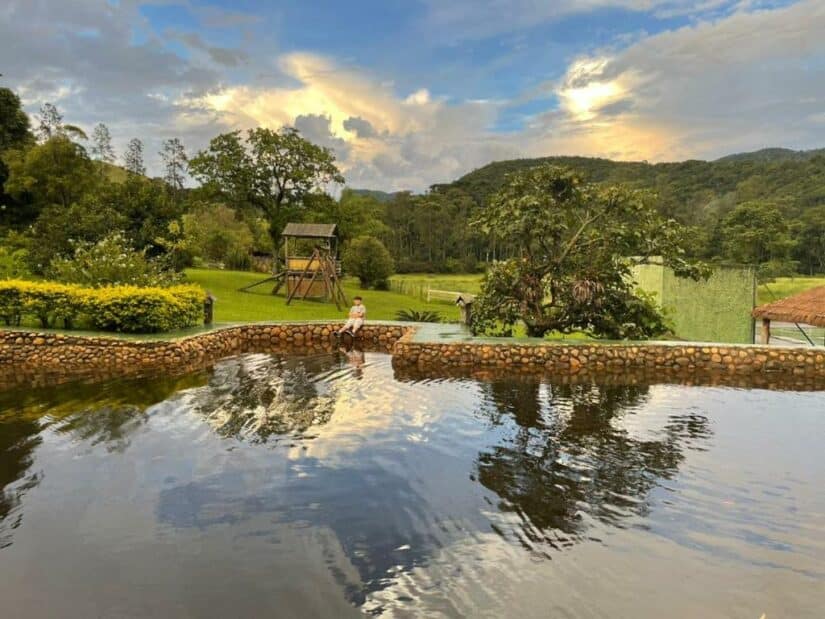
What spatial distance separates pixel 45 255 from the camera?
20969mm

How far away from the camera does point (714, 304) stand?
18250 millimetres

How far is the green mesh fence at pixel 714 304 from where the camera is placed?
59.4 ft

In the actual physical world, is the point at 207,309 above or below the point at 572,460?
above

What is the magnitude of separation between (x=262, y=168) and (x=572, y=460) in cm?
2799

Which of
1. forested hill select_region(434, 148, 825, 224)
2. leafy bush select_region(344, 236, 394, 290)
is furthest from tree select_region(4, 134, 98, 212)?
forested hill select_region(434, 148, 825, 224)

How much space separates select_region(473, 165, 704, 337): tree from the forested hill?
3815 centimetres

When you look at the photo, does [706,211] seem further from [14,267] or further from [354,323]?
[14,267]

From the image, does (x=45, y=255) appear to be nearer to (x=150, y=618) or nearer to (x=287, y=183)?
→ (x=287, y=183)

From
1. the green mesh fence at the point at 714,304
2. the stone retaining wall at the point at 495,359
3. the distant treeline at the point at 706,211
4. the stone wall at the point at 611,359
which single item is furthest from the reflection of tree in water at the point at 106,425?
the distant treeline at the point at 706,211

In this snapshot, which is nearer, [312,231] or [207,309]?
[207,309]

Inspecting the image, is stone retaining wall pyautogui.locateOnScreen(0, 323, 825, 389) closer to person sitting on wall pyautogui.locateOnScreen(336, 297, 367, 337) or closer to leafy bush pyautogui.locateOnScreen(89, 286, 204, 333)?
leafy bush pyautogui.locateOnScreen(89, 286, 204, 333)

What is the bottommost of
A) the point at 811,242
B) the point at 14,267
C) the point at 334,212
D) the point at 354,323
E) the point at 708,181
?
the point at 354,323

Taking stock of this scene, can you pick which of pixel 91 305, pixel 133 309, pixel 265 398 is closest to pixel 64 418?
pixel 265 398

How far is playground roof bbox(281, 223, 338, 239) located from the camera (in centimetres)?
2711
